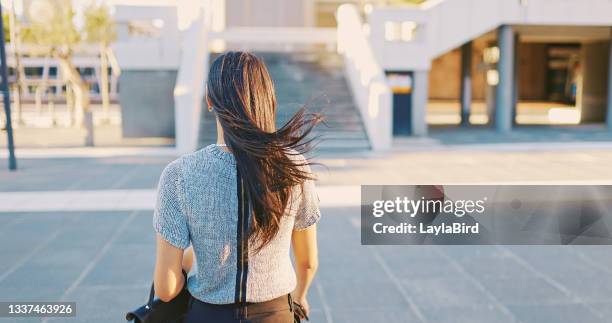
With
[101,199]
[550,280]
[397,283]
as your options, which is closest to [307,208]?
[397,283]

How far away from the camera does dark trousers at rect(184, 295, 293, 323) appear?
1983 millimetres

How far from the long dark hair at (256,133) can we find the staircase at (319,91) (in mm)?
11299

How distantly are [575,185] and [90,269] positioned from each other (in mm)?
7138

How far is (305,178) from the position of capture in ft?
6.49

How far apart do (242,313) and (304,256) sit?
0.34m

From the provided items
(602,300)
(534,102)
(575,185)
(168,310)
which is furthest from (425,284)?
(534,102)

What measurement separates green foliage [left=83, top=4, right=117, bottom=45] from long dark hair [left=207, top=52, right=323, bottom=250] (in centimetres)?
2061

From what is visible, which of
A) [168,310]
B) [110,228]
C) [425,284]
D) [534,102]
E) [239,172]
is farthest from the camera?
[534,102]

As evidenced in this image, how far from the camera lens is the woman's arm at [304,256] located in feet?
7.11

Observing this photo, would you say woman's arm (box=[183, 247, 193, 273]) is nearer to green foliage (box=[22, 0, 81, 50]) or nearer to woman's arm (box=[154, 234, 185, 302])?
woman's arm (box=[154, 234, 185, 302])

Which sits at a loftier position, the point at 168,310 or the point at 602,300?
the point at 168,310

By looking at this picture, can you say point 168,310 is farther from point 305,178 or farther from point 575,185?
point 575,185

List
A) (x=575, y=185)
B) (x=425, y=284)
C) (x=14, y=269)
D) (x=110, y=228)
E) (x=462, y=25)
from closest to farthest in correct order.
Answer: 1. (x=425, y=284)
2. (x=14, y=269)
3. (x=110, y=228)
4. (x=575, y=185)
5. (x=462, y=25)

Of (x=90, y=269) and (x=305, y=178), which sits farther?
(x=90, y=269)
